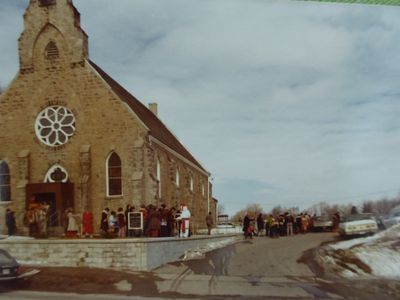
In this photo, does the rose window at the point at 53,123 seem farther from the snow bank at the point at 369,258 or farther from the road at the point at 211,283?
the snow bank at the point at 369,258

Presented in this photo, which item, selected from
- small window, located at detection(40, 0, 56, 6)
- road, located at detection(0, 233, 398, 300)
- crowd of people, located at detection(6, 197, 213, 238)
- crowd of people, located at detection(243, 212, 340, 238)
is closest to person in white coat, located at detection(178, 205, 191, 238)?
crowd of people, located at detection(6, 197, 213, 238)

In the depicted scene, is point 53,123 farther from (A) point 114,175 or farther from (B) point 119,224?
(B) point 119,224

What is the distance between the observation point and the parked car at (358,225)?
1697 cm

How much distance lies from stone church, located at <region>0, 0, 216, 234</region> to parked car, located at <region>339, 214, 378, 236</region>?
797 centimetres

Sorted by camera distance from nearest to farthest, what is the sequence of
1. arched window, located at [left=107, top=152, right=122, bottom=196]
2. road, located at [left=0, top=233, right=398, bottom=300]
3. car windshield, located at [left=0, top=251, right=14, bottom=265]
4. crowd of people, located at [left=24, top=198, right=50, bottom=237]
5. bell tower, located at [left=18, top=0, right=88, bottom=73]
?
car windshield, located at [left=0, top=251, right=14, bottom=265] → road, located at [left=0, top=233, right=398, bottom=300] → crowd of people, located at [left=24, top=198, right=50, bottom=237] → arched window, located at [left=107, top=152, right=122, bottom=196] → bell tower, located at [left=18, top=0, right=88, bottom=73]

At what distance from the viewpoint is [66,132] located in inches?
910

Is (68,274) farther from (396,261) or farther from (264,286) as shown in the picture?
(396,261)

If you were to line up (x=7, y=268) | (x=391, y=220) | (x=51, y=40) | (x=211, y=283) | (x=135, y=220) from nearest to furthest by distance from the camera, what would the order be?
(x=7, y=268) < (x=211, y=283) < (x=391, y=220) < (x=135, y=220) < (x=51, y=40)

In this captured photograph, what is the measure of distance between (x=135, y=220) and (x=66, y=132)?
795cm

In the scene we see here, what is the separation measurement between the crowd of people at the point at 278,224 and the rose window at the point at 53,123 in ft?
29.2

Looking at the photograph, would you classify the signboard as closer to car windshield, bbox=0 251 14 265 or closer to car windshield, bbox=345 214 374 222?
car windshield, bbox=0 251 14 265

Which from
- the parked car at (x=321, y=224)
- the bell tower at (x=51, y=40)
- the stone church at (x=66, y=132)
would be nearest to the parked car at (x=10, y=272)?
the stone church at (x=66, y=132)

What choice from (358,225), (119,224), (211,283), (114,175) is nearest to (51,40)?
(114,175)

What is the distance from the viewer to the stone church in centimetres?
2245
